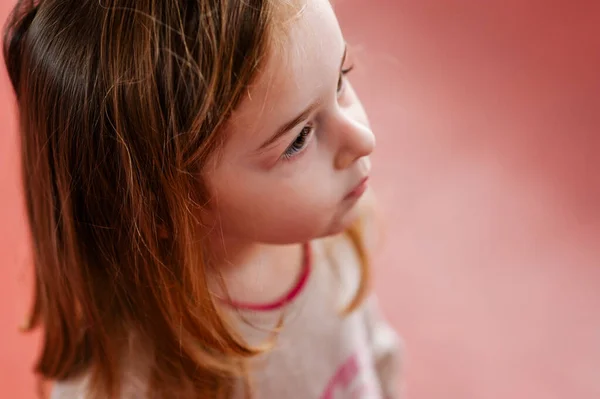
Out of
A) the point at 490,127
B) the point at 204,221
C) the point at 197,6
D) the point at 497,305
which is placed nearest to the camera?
the point at 197,6

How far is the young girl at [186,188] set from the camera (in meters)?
0.48

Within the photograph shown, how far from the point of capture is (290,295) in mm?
710

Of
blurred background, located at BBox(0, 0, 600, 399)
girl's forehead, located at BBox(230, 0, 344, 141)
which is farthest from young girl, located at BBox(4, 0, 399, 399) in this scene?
blurred background, located at BBox(0, 0, 600, 399)

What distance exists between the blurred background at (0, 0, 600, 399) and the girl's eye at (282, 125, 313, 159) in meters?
0.50

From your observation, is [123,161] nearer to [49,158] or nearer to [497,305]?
[49,158]

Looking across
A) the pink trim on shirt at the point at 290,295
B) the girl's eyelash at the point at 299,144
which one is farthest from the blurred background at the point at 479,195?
the girl's eyelash at the point at 299,144

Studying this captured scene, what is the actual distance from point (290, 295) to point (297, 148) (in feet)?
0.70

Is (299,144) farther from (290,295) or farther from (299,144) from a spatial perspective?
(290,295)

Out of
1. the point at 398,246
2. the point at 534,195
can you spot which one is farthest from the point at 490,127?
the point at 398,246

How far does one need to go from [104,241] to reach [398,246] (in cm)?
76

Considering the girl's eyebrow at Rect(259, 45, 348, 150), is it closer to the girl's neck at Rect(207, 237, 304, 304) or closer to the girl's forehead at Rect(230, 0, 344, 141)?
the girl's forehead at Rect(230, 0, 344, 141)

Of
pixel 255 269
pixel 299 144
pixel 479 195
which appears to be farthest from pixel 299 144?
pixel 479 195

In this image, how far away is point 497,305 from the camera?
1170 millimetres

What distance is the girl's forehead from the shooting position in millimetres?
483
